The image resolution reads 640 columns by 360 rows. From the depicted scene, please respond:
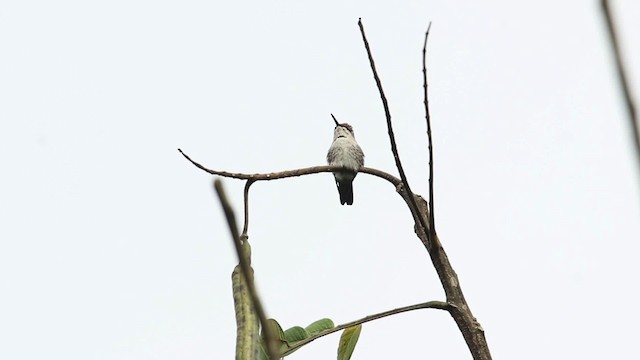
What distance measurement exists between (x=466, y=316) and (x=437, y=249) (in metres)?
0.23

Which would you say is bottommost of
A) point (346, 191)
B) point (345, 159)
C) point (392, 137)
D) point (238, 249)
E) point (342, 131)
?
point (238, 249)

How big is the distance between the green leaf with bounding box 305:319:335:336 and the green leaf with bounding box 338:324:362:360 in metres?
0.12

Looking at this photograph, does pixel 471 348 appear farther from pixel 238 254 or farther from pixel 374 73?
pixel 238 254

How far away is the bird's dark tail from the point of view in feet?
28.0

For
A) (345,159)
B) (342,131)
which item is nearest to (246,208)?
(345,159)

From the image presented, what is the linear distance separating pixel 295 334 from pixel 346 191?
590cm

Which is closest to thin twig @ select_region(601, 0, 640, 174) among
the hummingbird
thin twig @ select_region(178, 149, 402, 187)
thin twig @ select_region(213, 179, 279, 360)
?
thin twig @ select_region(213, 179, 279, 360)

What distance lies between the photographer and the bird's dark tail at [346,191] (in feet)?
A: 28.0

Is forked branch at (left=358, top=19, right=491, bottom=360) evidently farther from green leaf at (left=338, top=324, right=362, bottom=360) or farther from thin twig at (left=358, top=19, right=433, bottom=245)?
green leaf at (left=338, top=324, right=362, bottom=360)

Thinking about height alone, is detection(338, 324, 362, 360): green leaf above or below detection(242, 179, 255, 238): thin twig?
below

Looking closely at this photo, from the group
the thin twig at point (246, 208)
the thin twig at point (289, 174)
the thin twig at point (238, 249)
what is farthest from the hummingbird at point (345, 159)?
the thin twig at point (238, 249)

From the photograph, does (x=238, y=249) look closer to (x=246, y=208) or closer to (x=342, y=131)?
(x=246, y=208)

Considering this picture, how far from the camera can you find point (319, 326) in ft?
9.19

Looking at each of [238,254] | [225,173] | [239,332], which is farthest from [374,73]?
[238,254]
